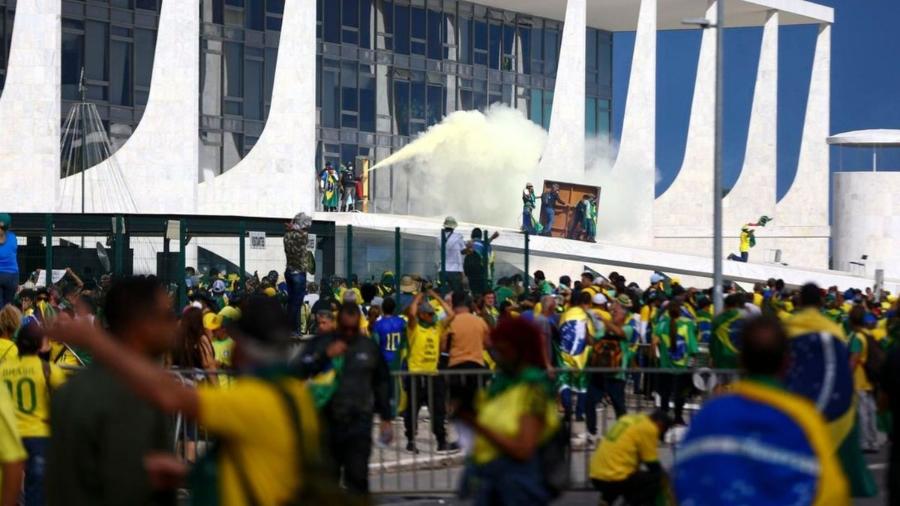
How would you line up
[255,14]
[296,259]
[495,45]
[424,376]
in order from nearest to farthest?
[424,376], [296,259], [255,14], [495,45]

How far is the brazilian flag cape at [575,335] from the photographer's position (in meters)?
16.9

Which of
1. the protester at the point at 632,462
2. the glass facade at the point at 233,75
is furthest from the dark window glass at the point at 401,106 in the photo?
the protester at the point at 632,462

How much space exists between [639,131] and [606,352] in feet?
121

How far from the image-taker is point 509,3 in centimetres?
5688

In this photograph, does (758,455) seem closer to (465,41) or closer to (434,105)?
(434,105)

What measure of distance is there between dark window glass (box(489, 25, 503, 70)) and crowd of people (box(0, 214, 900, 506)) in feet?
133

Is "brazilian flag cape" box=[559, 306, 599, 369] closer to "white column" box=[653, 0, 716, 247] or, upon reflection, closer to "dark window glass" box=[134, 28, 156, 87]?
"dark window glass" box=[134, 28, 156, 87]

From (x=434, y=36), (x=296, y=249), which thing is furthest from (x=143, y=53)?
(x=296, y=249)

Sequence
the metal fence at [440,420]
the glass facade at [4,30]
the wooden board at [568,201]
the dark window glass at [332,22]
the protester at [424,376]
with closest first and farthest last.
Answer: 1. the metal fence at [440,420]
2. the protester at [424,376]
3. the glass facade at [4,30]
4. the wooden board at [568,201]
5. the dark window glass at [332,22]

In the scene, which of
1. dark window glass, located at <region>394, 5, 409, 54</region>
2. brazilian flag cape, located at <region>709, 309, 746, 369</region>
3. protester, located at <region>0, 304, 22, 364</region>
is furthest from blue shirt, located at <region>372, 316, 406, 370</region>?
dark window glass, located at <region>394, 5, 409, 54</region>

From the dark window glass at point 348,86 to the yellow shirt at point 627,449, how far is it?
43141mm

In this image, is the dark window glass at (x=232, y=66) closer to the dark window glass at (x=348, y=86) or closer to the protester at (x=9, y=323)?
the dark window glass at (x=348, y=86)

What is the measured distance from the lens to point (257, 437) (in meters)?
4.46

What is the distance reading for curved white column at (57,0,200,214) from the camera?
39.0 meters
